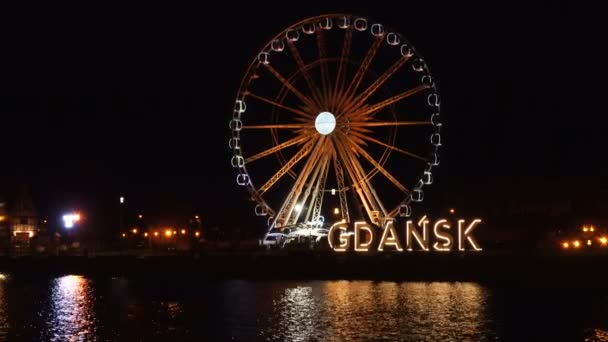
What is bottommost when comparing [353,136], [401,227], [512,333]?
[512,333]

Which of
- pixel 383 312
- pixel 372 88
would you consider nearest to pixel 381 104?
pixel 372 88

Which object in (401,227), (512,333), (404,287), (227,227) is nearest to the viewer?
(512,333)

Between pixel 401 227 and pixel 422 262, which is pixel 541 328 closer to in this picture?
pixel 422 262

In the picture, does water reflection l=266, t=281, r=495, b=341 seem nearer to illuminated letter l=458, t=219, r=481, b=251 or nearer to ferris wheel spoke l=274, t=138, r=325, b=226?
illuminated letter l=458, t=219, r=481, b=251

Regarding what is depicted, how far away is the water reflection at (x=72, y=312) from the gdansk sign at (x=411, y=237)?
628 inches

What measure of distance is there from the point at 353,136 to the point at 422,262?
859 centimetres

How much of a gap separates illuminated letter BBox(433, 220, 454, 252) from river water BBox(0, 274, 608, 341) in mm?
6322

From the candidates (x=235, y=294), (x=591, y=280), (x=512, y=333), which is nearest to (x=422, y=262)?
(x=591, y=280)

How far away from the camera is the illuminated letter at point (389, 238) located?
5631cm

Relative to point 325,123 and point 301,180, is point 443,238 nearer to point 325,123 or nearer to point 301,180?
point 301,180

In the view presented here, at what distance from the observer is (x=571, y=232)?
76.9 metres

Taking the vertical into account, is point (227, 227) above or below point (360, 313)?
above

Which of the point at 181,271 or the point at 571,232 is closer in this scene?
the point at 181,271

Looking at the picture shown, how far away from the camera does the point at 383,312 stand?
1467 inches
